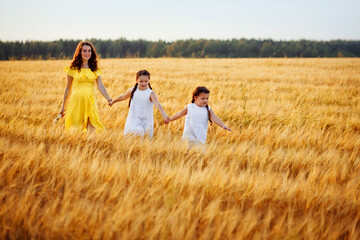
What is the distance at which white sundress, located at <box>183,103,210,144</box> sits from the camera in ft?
11.0

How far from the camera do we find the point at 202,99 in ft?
10.9

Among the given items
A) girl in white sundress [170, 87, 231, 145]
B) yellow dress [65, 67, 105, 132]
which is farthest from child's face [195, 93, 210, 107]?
yellow dress [65, 67, 105, 132]

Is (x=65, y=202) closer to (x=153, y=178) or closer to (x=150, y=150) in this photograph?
(x=153, y=178)

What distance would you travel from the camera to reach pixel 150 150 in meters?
2.45

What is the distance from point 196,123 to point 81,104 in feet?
5.83

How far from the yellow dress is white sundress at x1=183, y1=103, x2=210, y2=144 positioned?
1.33 m

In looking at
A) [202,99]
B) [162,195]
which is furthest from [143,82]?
[162,195]

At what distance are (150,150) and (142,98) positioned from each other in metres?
1.31

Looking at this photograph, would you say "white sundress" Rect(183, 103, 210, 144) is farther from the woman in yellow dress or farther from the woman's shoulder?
the woman's shoulder

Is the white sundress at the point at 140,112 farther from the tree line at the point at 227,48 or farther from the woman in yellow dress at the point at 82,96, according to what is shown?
the tree line at the point at 227,48

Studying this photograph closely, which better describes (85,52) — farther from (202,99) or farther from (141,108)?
(202,99)

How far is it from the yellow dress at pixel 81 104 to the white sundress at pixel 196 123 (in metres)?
1.33

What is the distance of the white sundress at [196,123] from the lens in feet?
11.0

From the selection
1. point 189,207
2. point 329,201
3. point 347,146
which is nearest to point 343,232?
point 329,201
